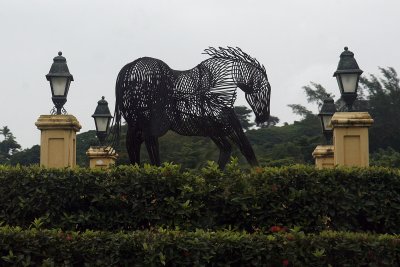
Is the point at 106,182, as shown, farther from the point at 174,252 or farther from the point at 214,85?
the point at 214,85

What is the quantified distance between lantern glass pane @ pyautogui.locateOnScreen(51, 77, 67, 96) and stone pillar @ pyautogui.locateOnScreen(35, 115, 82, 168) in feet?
1.42

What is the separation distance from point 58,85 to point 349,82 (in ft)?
16.0

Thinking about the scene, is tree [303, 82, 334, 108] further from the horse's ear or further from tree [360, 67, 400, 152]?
the horse's ear

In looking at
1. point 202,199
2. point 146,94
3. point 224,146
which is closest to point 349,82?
point 224,146

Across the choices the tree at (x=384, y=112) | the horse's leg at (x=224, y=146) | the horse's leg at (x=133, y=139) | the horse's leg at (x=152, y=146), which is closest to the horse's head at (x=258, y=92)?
the horse's leg at (x=224, y=146)

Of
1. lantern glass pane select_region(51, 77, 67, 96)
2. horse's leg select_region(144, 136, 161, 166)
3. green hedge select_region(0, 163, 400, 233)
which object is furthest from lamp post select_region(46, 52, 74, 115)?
green hedge select_region(0, 163, 400, 233)

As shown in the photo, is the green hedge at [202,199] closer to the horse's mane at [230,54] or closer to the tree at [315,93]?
the horse's mane at [230,54]

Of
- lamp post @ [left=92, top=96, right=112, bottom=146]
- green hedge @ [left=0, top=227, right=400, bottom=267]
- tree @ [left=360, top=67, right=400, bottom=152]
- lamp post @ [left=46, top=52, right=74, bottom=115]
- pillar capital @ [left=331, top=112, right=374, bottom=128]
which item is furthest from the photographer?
tree @ [left=360, top=67, right=400, bottom=152]

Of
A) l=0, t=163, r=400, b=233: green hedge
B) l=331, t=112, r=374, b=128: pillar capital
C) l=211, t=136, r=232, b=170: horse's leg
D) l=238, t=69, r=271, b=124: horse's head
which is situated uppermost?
l=238, t=69, r=271, b=124: horse's head

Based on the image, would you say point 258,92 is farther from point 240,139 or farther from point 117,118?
point 117,118

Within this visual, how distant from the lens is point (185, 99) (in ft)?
35.2

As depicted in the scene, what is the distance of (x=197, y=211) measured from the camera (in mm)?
7441

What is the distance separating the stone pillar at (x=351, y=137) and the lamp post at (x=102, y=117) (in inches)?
218

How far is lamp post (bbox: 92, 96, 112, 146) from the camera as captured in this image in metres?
15.0
